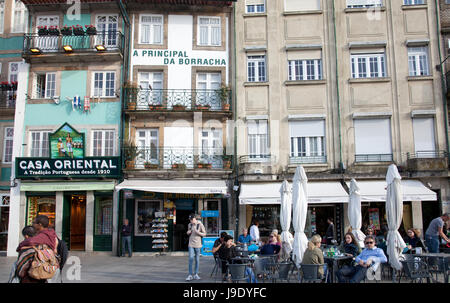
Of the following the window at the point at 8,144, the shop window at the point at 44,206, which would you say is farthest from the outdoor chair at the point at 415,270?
the window at the point at 8,144

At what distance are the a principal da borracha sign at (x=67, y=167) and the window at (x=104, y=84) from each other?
3.12 metres

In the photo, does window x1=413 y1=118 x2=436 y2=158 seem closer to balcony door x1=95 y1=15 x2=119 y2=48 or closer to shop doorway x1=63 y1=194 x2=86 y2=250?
balcony door x1=95 y1=15 x2=119 y2=48

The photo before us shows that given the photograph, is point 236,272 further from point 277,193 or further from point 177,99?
point 177,99

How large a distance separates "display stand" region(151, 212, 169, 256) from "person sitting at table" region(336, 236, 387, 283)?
32.5ft

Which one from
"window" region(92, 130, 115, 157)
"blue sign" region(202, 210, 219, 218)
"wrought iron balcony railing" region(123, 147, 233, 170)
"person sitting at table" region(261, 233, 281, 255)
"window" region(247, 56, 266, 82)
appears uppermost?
"window" region(247, 56, 266, 82)

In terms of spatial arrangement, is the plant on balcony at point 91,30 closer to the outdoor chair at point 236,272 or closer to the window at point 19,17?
the window at point 19,17

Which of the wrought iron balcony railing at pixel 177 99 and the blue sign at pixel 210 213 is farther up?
the wrought iron balcony railing at pixel 177 99

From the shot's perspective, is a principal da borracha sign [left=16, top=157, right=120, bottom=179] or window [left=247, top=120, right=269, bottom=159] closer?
a principal da borracha sign [left=16, top=157, right=120, bottom=179]

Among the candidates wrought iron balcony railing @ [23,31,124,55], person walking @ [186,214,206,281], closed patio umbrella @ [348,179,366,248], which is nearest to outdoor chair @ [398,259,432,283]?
closed patio umbrella @ [348,179,366,248]

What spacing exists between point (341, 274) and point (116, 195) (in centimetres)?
1175

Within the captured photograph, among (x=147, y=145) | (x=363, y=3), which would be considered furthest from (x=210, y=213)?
(x=363, y=3)

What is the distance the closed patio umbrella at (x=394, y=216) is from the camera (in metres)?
9.59

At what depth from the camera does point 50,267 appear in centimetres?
542

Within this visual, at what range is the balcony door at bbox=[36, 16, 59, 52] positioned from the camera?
18.5m
